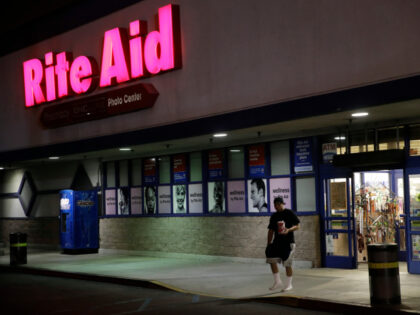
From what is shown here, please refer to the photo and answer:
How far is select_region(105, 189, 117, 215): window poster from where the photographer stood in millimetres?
24047

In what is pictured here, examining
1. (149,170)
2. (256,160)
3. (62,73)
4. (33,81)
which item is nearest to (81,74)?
(62,73)

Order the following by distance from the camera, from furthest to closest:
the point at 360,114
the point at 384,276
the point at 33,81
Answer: the point at 33,81 < the point at 360,114 < the point at 384,276

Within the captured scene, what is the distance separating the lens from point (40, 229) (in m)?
27.9

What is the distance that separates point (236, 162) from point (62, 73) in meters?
7.57

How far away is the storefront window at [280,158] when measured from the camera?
1808cm

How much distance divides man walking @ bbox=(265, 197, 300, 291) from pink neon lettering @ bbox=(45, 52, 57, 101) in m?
12.8

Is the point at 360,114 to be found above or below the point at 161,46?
below

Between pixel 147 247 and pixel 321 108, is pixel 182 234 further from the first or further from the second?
pixel 321 108

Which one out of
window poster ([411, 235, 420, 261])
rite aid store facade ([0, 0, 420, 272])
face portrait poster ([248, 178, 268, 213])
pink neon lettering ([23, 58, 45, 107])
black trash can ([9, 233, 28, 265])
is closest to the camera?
rite aid store facade ([0, 0, 420, 272])

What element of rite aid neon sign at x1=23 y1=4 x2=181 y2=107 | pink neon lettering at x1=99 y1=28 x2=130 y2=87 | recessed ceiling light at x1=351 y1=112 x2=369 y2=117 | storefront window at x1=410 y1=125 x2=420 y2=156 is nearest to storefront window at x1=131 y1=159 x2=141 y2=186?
rite aid neon sign at x1=23 y1=4 x2=181 y2=107

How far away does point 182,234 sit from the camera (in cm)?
2109

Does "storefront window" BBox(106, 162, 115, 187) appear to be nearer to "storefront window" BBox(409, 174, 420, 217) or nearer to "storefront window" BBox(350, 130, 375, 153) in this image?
"storefront window" BBox(350, 130, 375, 153)

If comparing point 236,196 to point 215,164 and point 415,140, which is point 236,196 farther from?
point 415,140

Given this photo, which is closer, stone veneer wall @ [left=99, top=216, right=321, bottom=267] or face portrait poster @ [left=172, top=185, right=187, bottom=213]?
stone veneer wall @ [left=99, top=216, right=321, bottom=267]
